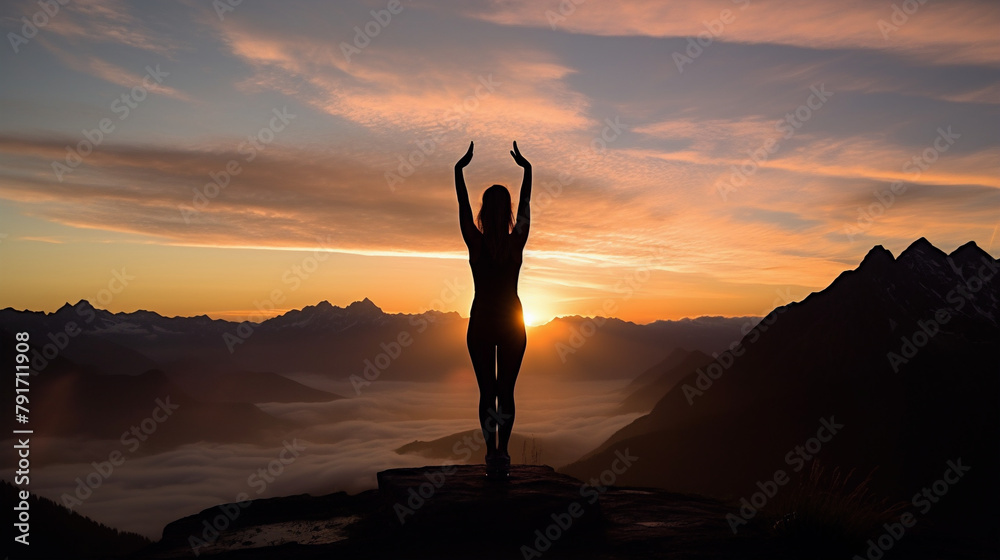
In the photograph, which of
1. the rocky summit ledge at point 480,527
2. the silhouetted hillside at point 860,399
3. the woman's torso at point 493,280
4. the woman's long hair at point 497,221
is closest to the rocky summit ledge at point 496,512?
the rocky summit ledge at point 480,527

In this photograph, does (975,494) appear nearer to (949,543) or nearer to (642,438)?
(642,438)

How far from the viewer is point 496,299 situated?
29.4ft

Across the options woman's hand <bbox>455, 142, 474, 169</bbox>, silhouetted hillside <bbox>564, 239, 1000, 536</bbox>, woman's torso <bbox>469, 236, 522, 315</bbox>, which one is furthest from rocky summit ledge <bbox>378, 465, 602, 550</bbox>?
silhouetted hillside <bbox>564, 239, 1000, 536</bbox>

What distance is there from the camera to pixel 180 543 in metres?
8.16

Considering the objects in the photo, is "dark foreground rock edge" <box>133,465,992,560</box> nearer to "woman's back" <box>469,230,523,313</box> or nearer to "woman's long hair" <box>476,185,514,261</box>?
"woman's back" <box>469,230,523,313</box>

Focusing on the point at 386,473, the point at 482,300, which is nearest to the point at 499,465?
the point at 386,473

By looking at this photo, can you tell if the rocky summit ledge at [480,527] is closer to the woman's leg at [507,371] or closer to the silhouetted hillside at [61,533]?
the woman's leg at [507,371]

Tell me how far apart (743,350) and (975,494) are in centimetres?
8850

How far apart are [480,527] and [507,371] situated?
2348 mm

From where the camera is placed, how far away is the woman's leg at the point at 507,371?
9.02m

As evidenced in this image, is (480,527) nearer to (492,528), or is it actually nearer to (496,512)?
(492,528)

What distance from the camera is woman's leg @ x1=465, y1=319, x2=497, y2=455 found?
354 inches

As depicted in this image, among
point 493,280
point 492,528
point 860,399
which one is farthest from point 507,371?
point 860,399

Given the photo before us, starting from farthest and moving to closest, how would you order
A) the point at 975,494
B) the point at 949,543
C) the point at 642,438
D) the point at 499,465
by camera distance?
1. the point at 642,438
2. the point at 975,494
3. the point at 499,465
4. the point at 949,543
